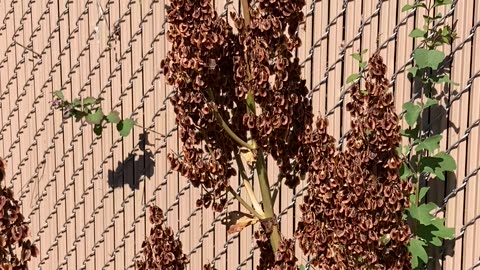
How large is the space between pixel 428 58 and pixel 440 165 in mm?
344

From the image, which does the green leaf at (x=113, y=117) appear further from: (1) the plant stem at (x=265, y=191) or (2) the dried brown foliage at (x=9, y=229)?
(2) the dried brown foliage at (x=9, y=229)

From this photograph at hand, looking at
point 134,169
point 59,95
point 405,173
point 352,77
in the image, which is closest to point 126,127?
point 134,169

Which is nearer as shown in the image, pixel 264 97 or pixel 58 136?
pixel 264 97

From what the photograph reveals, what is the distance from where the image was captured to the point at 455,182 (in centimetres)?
272

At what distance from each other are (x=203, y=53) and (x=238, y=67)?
0.25 feet

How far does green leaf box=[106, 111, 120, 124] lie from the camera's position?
3.34 meters

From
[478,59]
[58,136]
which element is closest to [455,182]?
[478,59]

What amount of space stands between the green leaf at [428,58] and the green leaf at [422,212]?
1.45ft

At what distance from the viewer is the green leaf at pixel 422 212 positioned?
263cm

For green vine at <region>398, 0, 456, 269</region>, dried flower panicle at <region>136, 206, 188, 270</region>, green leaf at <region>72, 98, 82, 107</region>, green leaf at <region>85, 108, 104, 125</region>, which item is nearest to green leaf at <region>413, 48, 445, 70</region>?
green vine at <region>398, 0, 456, 269</region>

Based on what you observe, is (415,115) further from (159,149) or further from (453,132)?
(159,149)

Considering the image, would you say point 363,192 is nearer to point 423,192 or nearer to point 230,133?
point 230,133

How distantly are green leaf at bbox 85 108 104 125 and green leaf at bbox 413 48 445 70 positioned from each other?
4.48 feet

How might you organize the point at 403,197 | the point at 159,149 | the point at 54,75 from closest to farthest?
the point at 403,197 → the point at 159,149 → the point at 54,75
